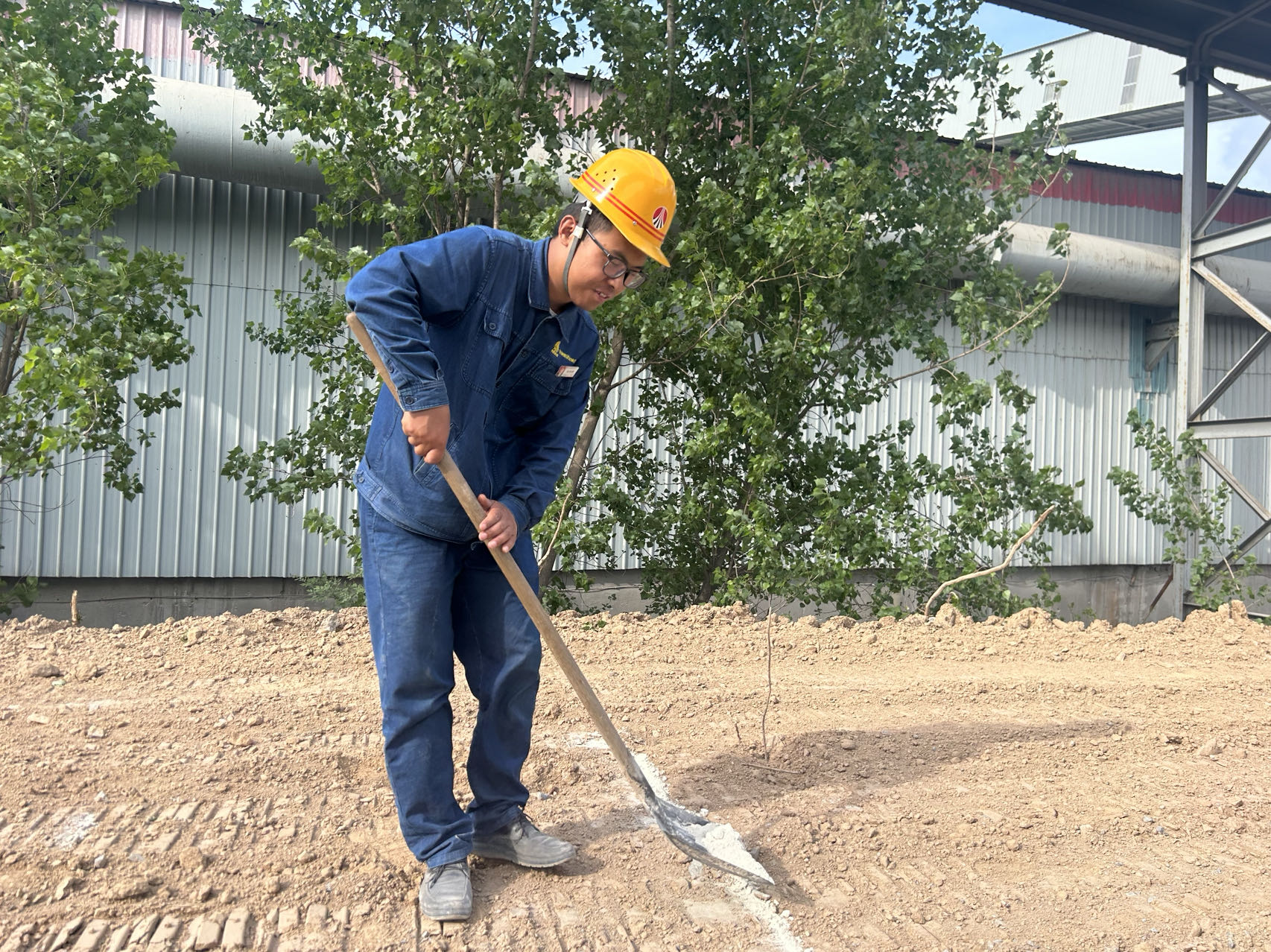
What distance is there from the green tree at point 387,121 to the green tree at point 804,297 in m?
0.68

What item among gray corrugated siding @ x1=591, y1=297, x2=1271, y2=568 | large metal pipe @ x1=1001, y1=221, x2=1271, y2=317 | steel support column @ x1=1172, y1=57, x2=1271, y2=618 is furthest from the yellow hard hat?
steel support column @ x1=1172, y1=57, x2=1271, y2=618

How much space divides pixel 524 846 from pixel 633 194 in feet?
5.97

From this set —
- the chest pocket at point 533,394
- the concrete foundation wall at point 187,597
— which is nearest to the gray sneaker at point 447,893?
the chest pocket at point 533,394

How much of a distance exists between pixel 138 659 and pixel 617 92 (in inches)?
182

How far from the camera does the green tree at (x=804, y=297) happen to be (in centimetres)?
634

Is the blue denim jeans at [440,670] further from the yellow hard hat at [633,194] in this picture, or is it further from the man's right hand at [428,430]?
the yellow hard hat at [633,194]

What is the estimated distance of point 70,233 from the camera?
617cm

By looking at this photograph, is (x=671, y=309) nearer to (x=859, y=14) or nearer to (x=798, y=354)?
(x=798, y=354)

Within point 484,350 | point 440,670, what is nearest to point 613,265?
point 484,350

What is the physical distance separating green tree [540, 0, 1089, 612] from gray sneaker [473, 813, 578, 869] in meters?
3.61

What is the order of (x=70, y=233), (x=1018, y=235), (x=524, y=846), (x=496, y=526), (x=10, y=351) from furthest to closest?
(x=1018, y=235) < (x=70, y=233) < (x=10, y=351) < (x=524, y=846) < (x=496, y=526)

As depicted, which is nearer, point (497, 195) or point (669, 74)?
point (497, 195)

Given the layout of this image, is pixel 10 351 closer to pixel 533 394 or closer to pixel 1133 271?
pixel 533 394

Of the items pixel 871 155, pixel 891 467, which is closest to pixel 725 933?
pixel 891 467
